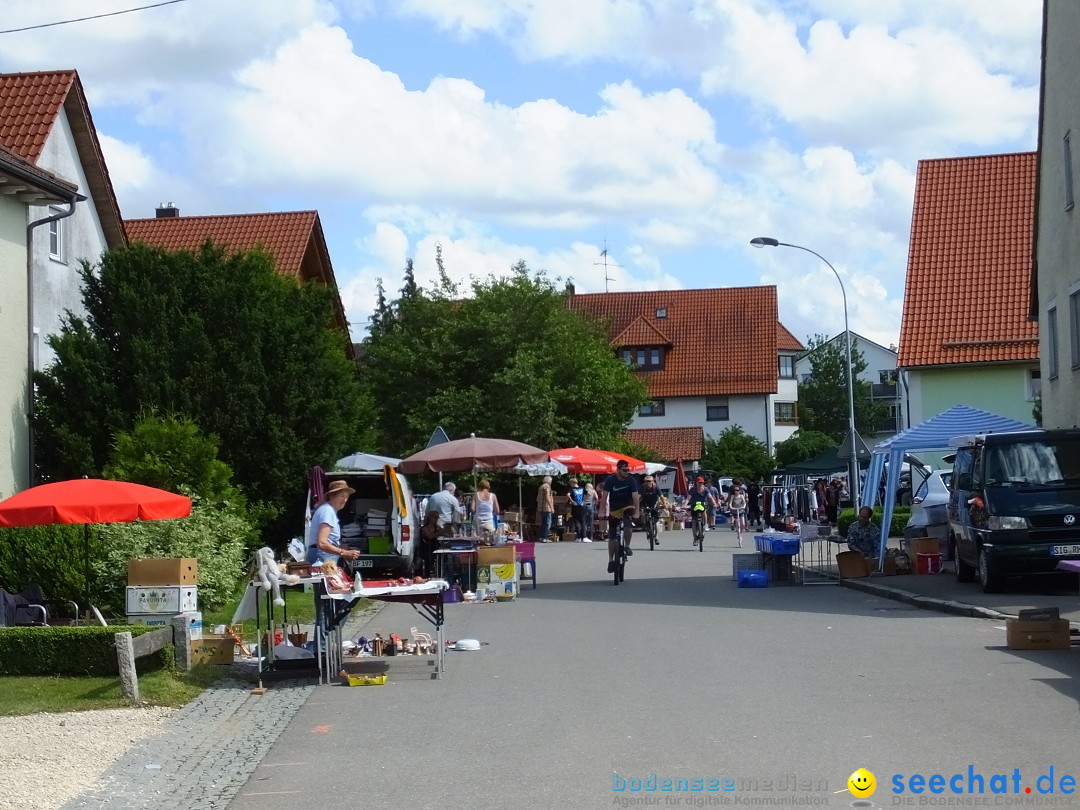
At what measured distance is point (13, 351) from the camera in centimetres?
2469

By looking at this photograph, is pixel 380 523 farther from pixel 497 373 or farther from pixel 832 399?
pixel 832 399

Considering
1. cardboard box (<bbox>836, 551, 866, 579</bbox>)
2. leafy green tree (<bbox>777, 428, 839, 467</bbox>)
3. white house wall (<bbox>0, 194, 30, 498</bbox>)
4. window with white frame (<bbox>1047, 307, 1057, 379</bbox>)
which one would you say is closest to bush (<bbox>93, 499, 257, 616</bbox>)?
white house wall (<bbox>0, 194, 30, 498</bbox>)

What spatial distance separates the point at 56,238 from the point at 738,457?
4939 centimetres

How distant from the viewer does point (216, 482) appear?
22.7 m

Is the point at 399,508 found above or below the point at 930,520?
above

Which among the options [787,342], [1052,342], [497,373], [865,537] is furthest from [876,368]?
[865,537]

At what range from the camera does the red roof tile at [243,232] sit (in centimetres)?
4219

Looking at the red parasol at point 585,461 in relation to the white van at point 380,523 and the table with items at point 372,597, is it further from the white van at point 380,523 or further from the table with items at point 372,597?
the table with items at point 372,597

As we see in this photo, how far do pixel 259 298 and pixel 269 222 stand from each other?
18.5 meters

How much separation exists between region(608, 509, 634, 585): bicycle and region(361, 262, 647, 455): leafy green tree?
2728cm

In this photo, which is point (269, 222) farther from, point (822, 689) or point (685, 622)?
point (822, 689)

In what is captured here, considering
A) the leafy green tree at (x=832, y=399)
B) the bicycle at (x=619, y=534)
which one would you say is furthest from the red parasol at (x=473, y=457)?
the leafy green tree at (x=832, y=399)

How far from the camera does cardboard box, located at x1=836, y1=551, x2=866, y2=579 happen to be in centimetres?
2270

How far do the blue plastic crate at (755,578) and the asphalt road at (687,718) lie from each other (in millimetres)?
5081
